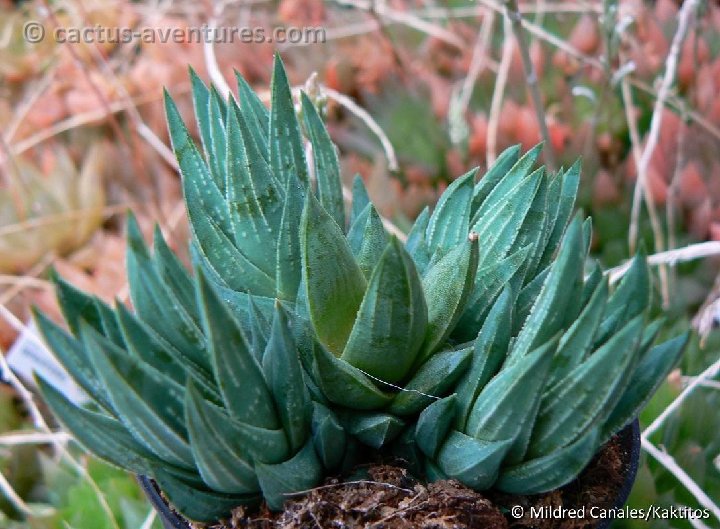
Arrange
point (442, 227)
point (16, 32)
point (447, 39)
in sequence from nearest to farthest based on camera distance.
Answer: point (442, 227) → point (447, 39) → point (16, 32)

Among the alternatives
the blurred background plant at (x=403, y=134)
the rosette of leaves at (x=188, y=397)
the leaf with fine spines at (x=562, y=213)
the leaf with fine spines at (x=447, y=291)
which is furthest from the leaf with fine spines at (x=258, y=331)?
the blurred background plant at (x=403, y=134)

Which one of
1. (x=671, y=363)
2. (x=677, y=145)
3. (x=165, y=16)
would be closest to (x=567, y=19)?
(x=677, y=145)

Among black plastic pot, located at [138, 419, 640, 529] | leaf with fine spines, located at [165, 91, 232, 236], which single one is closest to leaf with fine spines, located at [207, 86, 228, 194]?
leaf with fine spines, located at [165, 91, 232, 236]

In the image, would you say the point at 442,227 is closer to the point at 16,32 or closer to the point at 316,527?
the point at 316,527

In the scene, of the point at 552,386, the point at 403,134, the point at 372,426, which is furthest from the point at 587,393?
the point at 403,134

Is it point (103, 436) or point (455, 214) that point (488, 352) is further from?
point (103, 436)

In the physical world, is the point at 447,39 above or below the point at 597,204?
above
